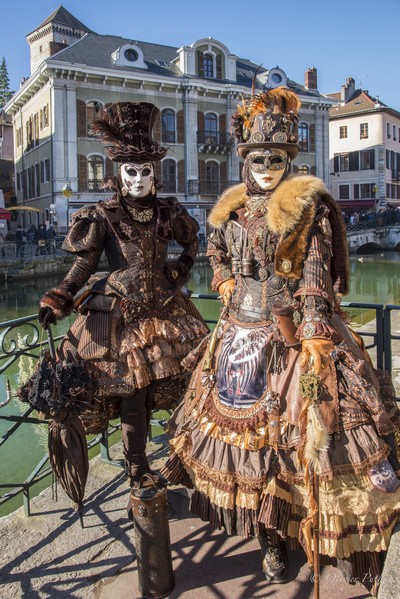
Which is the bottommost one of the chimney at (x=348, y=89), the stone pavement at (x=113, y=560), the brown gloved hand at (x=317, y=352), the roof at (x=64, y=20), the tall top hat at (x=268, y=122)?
the stone pavement at (x=113, y=560)

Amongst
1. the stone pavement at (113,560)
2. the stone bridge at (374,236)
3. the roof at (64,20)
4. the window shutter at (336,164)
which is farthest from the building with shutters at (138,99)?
the stone pavement at (113,560)

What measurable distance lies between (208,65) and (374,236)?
1645 cm

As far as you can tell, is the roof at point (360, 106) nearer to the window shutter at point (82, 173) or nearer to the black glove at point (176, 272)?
the window shutter at point (82, 173)

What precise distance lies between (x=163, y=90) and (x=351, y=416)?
1319 inches

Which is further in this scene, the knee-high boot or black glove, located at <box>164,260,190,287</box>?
black glove, located at <box>164,260,190,287</box>

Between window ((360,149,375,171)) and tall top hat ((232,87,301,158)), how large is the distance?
50.0 metres

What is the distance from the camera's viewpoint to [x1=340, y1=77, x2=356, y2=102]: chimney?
174 feet

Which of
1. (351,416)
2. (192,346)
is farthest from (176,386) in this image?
(351,416)

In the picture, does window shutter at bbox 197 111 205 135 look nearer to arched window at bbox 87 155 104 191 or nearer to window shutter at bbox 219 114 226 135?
window shutter at bbox 219 114 226 135

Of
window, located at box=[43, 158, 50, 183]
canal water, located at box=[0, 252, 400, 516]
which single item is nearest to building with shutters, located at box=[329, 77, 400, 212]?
canal water, located at box=[0, 252, 400, 516]

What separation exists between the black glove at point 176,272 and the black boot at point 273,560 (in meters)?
1.66

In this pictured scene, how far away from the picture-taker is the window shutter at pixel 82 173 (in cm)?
3086

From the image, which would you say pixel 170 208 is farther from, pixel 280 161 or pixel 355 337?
pixel 355 337

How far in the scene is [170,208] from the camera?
3766mm
